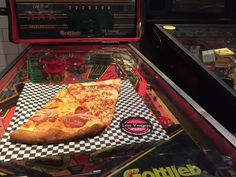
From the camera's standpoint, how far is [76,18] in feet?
6.27

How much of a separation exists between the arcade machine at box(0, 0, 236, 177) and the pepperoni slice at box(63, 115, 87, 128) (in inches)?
4.4

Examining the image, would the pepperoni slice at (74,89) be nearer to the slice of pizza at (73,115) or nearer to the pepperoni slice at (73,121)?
the slice of pizza at (73,115)

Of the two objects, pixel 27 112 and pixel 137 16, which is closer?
pixel 27 112

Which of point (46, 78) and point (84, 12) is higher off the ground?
point (84, 12)

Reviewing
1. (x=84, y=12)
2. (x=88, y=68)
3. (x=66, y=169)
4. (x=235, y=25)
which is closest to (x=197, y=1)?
(x=235, y=25)

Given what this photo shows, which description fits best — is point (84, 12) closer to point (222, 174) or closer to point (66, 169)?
point (66, 169)

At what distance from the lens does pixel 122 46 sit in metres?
2.10

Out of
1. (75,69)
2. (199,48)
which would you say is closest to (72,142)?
(75,69)

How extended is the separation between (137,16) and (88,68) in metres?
0.49

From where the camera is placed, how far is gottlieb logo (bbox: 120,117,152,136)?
1127 millimetres

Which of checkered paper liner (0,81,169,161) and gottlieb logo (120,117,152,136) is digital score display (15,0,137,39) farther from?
gottlieb logo (120,117,152,136)

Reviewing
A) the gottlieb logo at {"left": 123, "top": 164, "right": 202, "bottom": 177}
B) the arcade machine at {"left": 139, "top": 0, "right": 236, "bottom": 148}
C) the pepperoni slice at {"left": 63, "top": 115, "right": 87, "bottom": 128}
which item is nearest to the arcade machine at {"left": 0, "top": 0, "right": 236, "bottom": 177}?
the gottlieb logo at {"left": 123, "top": 164, "right": 202, "bottom": 177}

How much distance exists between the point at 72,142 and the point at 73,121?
137 millimetres

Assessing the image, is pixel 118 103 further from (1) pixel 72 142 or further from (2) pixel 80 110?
(1) pixel 72 142
